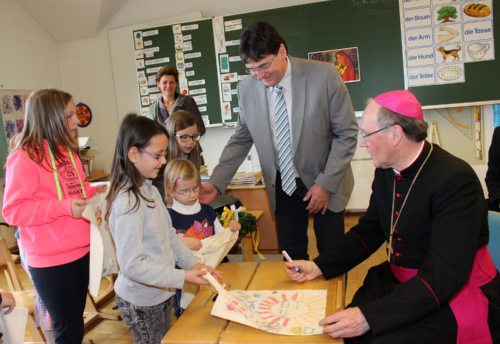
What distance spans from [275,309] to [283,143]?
3.67 feet

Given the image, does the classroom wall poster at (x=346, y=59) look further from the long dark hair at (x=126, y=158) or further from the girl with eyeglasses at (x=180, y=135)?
the long dark hair at (x=126, y=158)

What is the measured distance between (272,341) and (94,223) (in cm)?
97

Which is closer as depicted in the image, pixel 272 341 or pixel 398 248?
pixel 272 341

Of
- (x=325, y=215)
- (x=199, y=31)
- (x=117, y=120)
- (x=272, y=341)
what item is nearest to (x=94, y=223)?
(x=272, y=341)

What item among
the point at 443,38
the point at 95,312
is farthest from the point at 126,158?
the point at 443,38

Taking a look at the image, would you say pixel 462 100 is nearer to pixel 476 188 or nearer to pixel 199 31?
pixel 199 31

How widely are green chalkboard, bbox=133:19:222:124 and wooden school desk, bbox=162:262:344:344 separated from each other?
12.3 ft

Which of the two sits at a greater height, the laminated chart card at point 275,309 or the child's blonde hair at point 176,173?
the child's blonde hair at point 176,173

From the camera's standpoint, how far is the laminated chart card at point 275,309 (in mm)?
1333

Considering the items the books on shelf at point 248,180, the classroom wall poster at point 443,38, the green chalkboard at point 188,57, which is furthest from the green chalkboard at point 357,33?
the books on shelf at point 248,180

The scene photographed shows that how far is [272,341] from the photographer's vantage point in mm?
1266

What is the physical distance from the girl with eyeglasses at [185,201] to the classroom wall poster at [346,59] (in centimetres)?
305

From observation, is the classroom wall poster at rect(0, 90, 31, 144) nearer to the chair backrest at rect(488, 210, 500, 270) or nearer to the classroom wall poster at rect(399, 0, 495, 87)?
the classroom wall poster at rect(399, 0, 495, 87)

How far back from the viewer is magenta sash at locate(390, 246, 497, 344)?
4.68 ft
